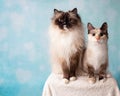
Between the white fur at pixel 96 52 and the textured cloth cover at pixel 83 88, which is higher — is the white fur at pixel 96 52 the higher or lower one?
the higher one

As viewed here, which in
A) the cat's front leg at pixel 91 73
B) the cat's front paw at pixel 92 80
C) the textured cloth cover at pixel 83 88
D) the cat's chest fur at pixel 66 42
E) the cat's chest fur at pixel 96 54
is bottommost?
the textured cloth cover at pixel 83 88

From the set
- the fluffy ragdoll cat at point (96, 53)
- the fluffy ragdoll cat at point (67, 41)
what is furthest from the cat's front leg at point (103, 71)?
the fluffy ragdoll cat at point (67, 41)

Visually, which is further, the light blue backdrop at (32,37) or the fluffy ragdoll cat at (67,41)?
the light blue backdrop at (32,37)

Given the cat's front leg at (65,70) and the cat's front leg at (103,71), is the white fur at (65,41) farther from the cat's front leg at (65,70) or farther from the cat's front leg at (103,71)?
the cat's front leg at (103,71)

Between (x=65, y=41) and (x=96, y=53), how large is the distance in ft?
0.72

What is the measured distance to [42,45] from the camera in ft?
7.14

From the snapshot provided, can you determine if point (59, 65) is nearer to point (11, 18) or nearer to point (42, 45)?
point (42, 45)

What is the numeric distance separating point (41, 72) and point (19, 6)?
573 mm

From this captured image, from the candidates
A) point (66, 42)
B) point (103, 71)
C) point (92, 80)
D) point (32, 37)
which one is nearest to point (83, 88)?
point (92, 80)

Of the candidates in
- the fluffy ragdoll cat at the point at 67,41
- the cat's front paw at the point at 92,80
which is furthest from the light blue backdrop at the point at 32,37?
the cat's front paw at the point at 92,80

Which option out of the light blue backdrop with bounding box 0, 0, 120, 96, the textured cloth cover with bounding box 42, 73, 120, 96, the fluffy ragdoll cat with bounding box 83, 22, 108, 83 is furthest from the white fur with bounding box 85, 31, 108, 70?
the light blue backdrop with bounding box 0, 0, 120, 96

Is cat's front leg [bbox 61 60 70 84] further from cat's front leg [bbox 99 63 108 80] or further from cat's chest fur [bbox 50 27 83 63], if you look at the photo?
cat's front leg [bbox 99 63 108 80]

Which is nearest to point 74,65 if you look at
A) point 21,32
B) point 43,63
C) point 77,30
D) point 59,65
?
point 59,65

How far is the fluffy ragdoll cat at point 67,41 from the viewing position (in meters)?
1.75
